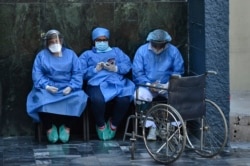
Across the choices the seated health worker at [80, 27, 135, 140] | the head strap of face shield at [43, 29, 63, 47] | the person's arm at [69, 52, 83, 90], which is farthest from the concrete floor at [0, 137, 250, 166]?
the head strap of face shield at [43, 29, 63, 47]

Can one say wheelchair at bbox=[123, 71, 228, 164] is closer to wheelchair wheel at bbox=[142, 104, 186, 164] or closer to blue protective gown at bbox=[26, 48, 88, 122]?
wheelchair wheel at bbox=[142, 104, 186, 164]

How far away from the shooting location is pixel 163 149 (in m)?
9.23

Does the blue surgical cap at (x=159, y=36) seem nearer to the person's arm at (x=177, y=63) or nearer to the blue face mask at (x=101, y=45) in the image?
the person's arm at (x=177, y=63)

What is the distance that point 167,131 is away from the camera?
877 centimetres

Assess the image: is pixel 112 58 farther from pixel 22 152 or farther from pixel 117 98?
pixel 22 152

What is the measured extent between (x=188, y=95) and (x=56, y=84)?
177cm

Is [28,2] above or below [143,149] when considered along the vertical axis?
above

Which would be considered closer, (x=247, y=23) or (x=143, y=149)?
(x=143, y=149)

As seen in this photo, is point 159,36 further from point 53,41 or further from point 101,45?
point 53,41

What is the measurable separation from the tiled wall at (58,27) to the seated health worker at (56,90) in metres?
0.26

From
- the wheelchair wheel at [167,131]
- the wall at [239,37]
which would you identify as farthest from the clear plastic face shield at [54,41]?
the wall at [239,37]

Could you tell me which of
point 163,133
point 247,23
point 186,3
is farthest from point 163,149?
point 247,23

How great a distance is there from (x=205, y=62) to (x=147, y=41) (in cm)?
89

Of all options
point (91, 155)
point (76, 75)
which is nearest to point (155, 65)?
point (76, 75)
